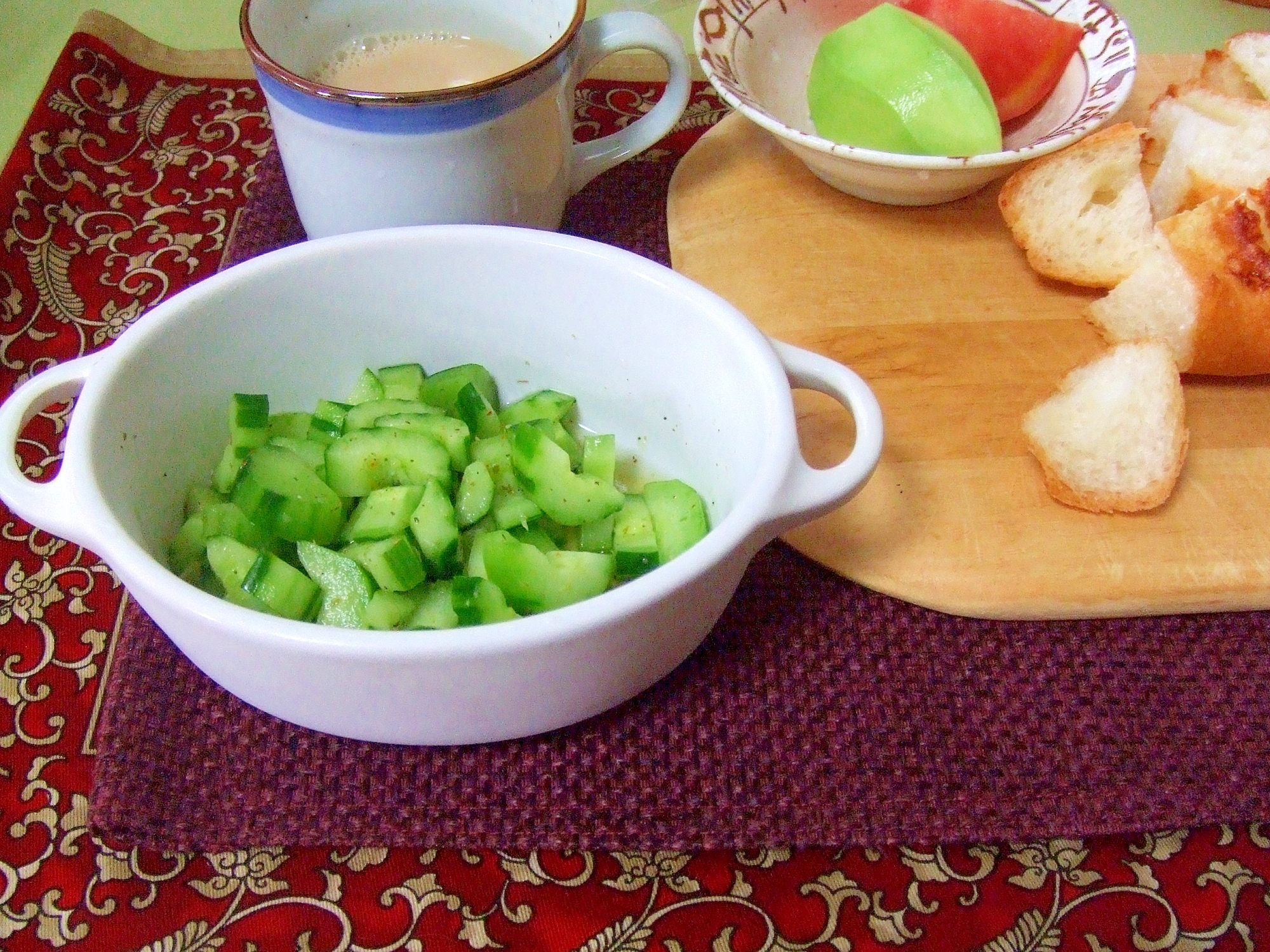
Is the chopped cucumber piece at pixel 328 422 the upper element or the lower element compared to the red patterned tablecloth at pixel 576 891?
upper

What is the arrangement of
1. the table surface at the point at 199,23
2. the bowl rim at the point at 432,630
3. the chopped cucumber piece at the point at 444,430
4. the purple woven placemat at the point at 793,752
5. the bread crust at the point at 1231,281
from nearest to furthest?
1. the bowl rim at the point at 432,630
2. the purple woven placemat at the point at 793,752
3. the chopped cucumber piece at the point at 444,430
4. the bread crust at the point at 1231,281
5. the table surface at the point at 199,23

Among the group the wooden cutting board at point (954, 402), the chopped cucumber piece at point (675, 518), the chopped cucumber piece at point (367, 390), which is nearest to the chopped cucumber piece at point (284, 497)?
the chopped cucumber piece at point (367, 390)

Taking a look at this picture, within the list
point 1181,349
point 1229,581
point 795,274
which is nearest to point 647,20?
point 795,274

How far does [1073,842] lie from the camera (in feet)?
2.16

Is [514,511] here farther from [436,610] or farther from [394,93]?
[394,93]

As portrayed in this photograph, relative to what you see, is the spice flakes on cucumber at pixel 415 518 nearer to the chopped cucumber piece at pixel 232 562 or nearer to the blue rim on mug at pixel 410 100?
the chopped cucumber piece at pixel 232 562

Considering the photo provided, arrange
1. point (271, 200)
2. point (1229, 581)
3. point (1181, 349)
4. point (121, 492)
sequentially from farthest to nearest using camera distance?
point (271, 200) → point (1181, 349) → point (1229, 581) → point (121, 492)

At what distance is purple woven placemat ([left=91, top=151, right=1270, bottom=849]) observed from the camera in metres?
0.64

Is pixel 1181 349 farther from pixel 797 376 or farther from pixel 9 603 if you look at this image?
pixel 9 603

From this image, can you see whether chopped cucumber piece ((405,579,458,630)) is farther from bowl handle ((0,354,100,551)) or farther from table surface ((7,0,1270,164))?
table surface ((7,0,1270,164))

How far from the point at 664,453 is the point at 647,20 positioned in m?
0.42

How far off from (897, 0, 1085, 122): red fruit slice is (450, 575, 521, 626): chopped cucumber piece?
0.78 meters

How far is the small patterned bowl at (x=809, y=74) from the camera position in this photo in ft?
3.09

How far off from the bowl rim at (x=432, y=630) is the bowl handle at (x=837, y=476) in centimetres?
1
